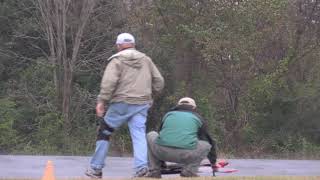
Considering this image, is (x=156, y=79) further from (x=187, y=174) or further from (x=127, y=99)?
(x=187, y=174)

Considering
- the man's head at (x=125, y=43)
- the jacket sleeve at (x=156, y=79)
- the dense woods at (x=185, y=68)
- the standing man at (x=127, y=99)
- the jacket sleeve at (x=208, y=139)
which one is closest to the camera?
the standing man at (x=127, y=99)

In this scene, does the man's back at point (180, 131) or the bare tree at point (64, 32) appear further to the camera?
the bare tree at point (64, 32)

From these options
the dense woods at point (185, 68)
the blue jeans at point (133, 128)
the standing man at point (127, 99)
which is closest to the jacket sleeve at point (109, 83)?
the standing man at point (127, 99)

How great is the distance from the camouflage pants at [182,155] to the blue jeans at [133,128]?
385 mm

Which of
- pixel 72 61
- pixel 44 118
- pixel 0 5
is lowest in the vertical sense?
pixel 44 118

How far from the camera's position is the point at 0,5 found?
76.9 feet

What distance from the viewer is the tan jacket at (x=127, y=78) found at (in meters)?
8.45

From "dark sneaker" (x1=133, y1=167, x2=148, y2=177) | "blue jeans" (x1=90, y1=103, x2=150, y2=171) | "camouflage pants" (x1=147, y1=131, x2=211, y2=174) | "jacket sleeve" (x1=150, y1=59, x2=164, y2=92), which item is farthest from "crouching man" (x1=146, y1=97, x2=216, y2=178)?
"jacket sleeve" (x1=150, y1=59, x2=164, y2=92)

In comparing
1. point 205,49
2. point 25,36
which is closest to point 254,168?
point 205,49

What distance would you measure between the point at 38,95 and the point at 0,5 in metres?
3.91

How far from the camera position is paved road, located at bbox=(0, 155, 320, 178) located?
1035 centimetres

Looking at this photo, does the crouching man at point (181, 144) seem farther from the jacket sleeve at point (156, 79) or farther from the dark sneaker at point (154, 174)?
the jacket sleeve at point (156, 79)

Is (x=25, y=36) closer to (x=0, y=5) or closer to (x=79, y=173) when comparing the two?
(x=0, y=5)

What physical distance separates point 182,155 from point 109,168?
2.95 metres
